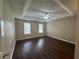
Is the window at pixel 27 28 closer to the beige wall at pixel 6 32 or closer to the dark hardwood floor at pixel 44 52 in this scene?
the dark hardwood floor at pixel 44 52

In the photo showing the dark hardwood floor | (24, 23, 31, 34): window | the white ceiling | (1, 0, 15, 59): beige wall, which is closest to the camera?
(1, 0, 15, 59): beige wall

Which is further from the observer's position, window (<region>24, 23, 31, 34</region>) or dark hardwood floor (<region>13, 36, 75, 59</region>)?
window (<region>24, 23, 31, 34</region>)

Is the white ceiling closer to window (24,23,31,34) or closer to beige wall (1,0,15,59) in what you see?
beige wall (1,0,15,59)

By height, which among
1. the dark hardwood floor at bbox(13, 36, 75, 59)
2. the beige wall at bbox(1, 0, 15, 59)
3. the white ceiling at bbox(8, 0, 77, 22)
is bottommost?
the dark hardwood floor at bbox(13, 36, 75, 59)

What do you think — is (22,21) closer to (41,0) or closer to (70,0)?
(41,0)

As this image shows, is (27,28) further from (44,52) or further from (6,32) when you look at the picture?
(6,32)

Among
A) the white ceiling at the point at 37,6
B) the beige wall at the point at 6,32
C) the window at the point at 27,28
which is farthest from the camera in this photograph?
the window at the point at 27,28

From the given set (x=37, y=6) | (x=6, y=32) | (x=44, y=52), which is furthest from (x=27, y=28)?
(x=6, y=32)

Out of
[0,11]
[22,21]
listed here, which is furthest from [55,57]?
[22,21]

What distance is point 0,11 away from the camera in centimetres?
74

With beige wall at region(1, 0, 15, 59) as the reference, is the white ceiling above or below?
above

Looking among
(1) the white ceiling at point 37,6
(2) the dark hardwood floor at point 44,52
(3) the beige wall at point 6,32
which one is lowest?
(2) the dark hardwood floor at point 44,52

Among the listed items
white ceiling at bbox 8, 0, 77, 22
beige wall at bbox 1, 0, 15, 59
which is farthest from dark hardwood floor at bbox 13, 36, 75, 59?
white ceiling at bbox 8, 0, 77, 22

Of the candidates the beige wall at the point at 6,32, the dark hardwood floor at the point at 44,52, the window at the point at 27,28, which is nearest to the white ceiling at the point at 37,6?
the beige wall at the point at 6,32
